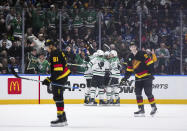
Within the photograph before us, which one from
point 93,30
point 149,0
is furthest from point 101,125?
point 149,0

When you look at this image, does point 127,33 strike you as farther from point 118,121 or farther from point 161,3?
point 118,121

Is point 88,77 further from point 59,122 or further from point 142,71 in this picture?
point 59,122

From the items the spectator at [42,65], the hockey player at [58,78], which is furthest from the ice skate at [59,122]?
the spectator at [42,65]

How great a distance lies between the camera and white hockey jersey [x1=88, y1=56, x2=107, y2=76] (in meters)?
13.6

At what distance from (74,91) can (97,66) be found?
117 cm

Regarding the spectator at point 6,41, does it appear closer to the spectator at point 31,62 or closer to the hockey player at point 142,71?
the spectator at point 31,62

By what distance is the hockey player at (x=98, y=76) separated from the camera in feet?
44.4

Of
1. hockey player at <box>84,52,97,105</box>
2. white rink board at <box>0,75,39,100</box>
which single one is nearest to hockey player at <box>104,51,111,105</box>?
hockey player at <box>84,52,97,105</box>

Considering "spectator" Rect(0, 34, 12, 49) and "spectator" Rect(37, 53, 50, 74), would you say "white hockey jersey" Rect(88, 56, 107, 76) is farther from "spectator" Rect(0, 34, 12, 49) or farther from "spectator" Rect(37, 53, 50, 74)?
"spectator" Rect(0, 34, 12, 49)

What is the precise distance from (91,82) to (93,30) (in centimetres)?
165

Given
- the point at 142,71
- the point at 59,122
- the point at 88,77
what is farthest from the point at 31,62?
the point at 59,122

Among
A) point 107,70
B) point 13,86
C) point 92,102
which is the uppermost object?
point 107,70

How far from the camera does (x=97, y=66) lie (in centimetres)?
1363

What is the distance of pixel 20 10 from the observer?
45.4 feet
